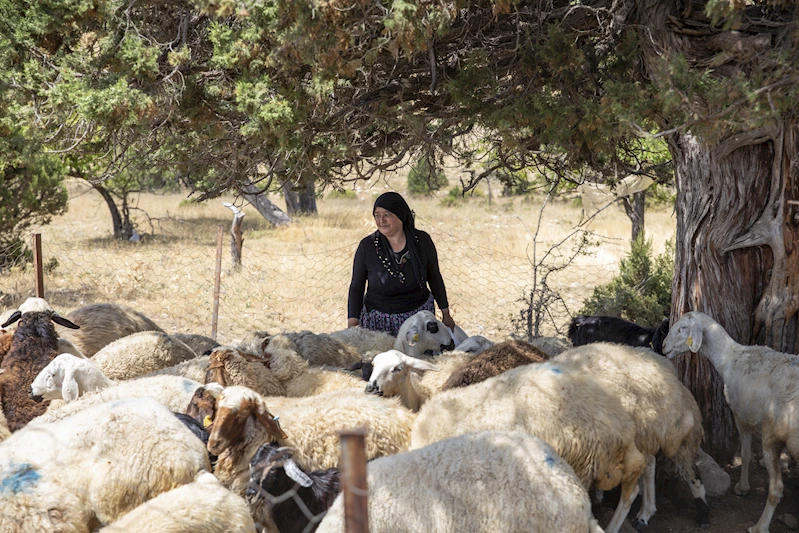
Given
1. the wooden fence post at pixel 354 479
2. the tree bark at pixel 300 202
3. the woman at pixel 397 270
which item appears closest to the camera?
the wooden fence post at pixel 354 479

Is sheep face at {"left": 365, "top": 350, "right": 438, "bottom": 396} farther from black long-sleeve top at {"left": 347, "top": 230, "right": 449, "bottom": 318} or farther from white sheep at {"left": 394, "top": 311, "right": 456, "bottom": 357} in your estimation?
black long-sleeve top at {"left": 347, "top": 230, "right": 449, "bottom": 318}

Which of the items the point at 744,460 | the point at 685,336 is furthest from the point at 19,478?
the point at 744,460

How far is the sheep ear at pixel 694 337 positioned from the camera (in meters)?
4.73

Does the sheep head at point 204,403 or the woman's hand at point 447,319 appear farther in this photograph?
the woman's hand at point 447,319

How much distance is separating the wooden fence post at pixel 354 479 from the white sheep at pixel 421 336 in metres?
4.30

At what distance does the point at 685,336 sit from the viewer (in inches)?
190

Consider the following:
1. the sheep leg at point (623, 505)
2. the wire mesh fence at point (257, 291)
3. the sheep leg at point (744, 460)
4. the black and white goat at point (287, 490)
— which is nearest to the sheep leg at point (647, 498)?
the sheep leg at point (623, 505)

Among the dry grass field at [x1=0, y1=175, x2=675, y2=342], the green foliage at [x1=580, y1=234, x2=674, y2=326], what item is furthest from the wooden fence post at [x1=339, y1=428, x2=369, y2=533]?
the green foliage at [x1=580, y1=234, x2=674, y2=326]

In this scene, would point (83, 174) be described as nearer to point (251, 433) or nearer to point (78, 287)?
point (78, 287)

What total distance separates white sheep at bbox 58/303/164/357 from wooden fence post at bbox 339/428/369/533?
5485 millimetres

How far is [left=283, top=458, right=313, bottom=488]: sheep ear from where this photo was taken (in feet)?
11.5

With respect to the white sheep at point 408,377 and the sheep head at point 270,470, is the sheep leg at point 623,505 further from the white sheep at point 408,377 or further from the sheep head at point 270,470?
the sheep head at point 270,470

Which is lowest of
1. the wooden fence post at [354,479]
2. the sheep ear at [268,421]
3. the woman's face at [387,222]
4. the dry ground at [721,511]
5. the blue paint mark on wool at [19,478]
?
the dry ground at [721,511]

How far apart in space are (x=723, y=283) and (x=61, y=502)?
13.6 feet
